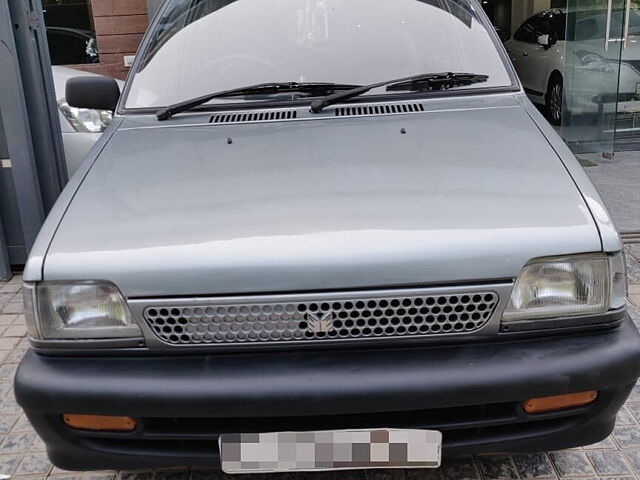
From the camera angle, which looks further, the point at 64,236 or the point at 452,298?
the point at 64,236

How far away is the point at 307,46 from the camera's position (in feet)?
10.2

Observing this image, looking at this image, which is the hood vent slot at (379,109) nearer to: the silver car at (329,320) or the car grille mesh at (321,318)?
the silver car at (329,320)

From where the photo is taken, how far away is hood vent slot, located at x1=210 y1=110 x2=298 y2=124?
9.13 feet

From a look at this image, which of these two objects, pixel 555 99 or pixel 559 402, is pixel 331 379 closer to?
pixel 559 402

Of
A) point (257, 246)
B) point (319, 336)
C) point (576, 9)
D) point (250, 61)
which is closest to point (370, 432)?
point (319, 336)

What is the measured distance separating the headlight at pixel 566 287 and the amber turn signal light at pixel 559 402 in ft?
0.78

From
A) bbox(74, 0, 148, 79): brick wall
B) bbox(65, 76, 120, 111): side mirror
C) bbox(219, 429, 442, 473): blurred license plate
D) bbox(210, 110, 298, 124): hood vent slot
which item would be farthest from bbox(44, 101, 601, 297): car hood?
bbox(74, 0, 148, 79): brick wall

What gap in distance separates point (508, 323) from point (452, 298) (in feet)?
0.63

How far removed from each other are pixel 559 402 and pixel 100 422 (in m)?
1.37

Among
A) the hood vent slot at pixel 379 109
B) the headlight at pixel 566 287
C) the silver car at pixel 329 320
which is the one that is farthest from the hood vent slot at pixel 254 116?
the headlight at pixel 566 287

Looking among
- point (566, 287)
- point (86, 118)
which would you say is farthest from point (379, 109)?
point (86, 118)

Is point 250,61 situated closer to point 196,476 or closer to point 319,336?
point 319,336

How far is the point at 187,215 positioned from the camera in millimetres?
2152

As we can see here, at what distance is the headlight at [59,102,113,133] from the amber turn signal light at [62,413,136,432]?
3317mm
